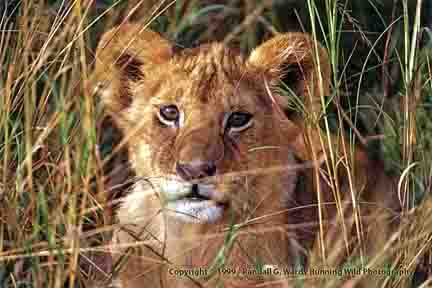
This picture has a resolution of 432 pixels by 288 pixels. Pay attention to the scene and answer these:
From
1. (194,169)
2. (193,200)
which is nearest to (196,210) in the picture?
(193,200)

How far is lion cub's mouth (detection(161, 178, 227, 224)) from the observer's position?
309cm

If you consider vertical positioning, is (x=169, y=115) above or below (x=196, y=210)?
above

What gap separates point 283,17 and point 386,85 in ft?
2.38

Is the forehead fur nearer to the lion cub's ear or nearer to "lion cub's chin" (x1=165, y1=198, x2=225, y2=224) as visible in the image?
the lion cub's ear

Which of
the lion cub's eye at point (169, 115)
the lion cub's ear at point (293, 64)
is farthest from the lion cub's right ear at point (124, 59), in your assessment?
the lion cub's ear at point (293, 64)

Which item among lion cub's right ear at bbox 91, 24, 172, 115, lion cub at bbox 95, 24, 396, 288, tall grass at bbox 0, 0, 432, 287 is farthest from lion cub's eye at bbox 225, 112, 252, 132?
lion cub's right ear at bbox 91, 24, 172, 115

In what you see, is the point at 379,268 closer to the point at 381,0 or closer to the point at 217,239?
the point at 217,239

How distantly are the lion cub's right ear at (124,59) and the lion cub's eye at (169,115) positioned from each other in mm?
215

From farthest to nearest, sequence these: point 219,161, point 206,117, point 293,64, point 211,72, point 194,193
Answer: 1. point 293,64
2. point 211,72
3. point 206,117
4. point 219,161
5. point 194,193

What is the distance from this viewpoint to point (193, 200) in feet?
10.2

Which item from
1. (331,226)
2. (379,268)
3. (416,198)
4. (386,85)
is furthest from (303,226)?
(386,85)

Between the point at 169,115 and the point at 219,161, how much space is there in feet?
1.04

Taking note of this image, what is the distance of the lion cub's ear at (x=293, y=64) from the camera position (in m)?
3.52

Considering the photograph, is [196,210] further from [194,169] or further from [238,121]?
[238,121]
